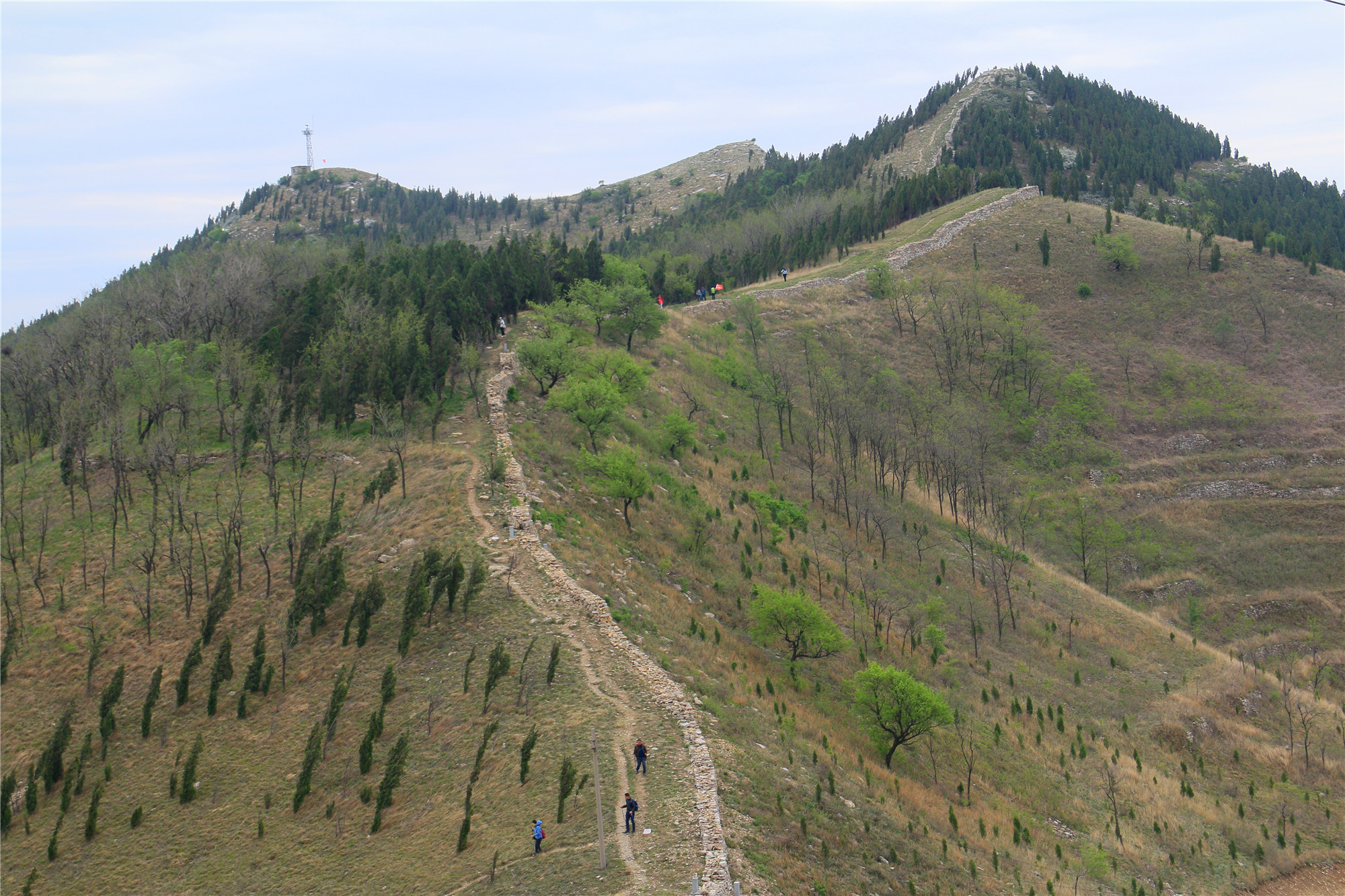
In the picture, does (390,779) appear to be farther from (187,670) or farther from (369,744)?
(187,670)

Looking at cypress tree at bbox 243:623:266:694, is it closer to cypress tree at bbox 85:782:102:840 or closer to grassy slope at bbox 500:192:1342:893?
cypress tree at bbox 85:782:102:840

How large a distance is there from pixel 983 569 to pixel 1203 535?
18.6m

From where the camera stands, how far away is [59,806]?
864 inches

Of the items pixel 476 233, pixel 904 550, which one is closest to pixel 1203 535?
pixel 904 550

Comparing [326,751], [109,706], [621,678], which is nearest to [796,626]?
[621,678]

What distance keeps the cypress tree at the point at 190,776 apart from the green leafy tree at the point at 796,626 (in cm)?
1889

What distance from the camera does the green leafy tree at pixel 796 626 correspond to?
1163 inches

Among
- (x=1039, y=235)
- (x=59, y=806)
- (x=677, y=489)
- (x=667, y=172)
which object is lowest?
(x=59, y=806)

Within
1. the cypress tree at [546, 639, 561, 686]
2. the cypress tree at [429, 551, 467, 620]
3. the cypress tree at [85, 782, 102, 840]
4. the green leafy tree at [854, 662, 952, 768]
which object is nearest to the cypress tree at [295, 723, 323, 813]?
the cypress tree at [429, 551, 467, 620]

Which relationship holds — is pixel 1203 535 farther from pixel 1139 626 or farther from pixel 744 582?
pixel 744 582

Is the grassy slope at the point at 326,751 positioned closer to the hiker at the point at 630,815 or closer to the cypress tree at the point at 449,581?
the hiker at the point at 630,815

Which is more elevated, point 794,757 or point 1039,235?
point 1039,235

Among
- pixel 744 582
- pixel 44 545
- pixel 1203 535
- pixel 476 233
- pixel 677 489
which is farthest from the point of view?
pixel 476 233

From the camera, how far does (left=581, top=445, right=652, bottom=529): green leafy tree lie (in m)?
34.3
